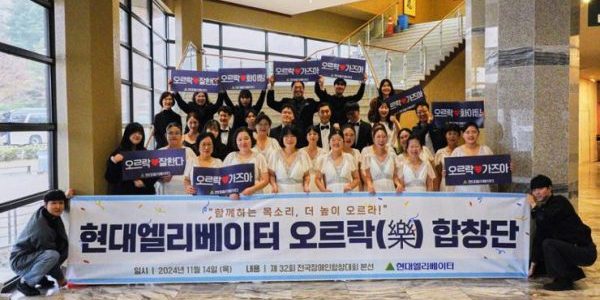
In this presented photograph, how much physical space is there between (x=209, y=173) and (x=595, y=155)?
84.8 ft

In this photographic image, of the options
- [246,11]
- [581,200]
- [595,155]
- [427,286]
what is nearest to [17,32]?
[427,286]

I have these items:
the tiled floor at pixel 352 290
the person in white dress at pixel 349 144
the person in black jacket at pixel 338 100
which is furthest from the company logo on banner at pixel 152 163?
the person in black jacket at pixel 338 100

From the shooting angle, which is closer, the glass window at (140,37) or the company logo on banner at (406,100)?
the company logo on banner at (406,100)

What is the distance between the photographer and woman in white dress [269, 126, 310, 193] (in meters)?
5.46

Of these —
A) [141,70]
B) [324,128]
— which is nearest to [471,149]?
[324,128]

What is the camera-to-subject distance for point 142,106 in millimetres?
11102

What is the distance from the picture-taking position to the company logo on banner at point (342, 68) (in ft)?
25.8

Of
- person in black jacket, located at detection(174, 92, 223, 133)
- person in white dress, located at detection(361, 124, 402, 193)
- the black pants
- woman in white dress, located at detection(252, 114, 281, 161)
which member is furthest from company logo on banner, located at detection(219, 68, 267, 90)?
the black pants

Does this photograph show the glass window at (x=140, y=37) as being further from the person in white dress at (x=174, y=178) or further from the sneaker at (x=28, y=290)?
the sneaker at (x=28, y=290)

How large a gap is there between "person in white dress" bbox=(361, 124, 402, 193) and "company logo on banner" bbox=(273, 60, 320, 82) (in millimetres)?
2563

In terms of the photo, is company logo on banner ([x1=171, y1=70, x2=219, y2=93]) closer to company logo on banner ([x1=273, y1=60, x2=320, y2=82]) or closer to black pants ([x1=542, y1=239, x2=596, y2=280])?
company logo on banner ([x1=273, y1=60, x2=320, y2=82])

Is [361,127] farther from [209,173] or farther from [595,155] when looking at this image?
[595,155]

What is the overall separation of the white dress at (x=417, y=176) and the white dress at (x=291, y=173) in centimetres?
100

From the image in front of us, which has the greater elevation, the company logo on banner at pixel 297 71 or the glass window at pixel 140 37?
the glass window at pixel 140 37
